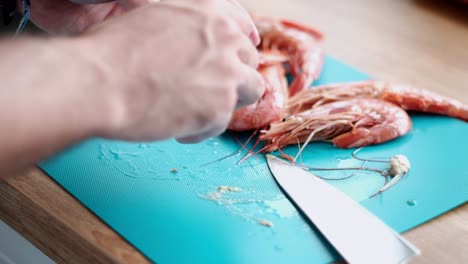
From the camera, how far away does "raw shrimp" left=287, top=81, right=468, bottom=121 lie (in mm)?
1417

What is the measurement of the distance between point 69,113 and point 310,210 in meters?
0.54

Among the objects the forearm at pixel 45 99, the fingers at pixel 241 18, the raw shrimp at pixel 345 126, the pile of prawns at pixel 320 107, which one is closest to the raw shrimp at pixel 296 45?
the pile of prawns at pixel 320 107

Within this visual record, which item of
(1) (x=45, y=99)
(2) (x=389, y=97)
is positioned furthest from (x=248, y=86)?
(2) (x=389, y=97)

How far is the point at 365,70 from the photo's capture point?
1617mm

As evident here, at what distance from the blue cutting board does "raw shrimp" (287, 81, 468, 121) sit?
0.07 meters

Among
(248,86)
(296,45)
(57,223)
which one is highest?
(248,86)

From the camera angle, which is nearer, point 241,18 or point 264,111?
point 241,18

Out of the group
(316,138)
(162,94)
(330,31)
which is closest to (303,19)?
(330,31)

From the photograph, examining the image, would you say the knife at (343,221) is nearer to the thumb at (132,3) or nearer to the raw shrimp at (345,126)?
the raw shrimp at (345,126)

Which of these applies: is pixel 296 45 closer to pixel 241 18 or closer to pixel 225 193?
pixel 225 193

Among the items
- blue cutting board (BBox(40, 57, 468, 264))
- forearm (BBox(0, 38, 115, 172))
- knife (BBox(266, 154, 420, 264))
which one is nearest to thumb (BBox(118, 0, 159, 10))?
blue cutting board (BBox(40, 57, 468, 264))

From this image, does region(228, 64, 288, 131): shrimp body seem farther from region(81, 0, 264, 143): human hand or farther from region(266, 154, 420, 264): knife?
region(81, 0, 264, 143): human hand

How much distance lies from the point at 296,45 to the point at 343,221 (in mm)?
617

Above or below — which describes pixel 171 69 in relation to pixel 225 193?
above
